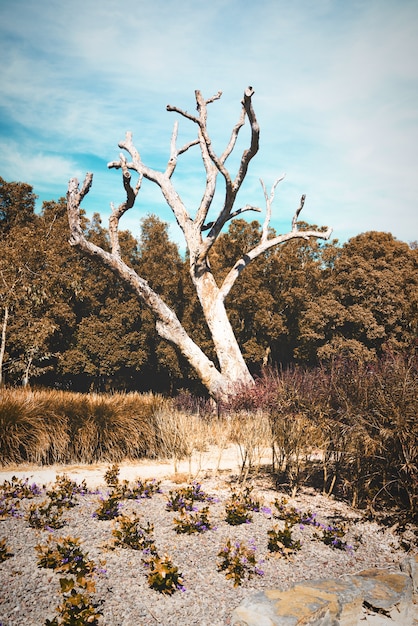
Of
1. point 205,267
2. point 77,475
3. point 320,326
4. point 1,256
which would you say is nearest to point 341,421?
point 77,475

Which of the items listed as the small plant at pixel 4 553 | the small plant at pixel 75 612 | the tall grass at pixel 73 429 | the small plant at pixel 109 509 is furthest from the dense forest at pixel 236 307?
the small plant at pixel 75 612

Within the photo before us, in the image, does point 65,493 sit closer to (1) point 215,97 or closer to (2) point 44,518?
(2) point 44,518

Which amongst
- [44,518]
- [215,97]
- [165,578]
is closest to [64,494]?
[44,518]

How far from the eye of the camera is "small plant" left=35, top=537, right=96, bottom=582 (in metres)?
3.13

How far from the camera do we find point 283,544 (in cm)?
381

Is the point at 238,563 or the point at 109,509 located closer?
the point at 238,563

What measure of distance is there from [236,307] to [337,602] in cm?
1802

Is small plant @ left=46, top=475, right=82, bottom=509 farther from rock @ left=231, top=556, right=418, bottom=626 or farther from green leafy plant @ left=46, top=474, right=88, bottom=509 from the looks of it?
rock @ left=231, top=556, right=418, bottom=626

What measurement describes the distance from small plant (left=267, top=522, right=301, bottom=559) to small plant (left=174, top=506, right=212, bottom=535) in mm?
621

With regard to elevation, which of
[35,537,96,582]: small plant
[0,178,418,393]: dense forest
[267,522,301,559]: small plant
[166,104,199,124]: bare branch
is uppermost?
[166,104,199,124]: bare branch

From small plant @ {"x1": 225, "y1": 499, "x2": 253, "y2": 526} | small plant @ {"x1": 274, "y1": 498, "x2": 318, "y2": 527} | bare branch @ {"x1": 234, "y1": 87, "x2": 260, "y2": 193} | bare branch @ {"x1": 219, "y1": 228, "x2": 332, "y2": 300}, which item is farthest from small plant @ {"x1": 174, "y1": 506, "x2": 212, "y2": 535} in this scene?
bare branch @ {"x1": 234, "y1": 87, "x2": 260, "y2": 193}

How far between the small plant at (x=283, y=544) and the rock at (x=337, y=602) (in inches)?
19.9

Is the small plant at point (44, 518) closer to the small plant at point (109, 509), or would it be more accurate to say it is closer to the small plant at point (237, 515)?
the small plant at point (109, 509)

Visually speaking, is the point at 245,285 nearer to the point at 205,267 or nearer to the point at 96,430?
the point at 205,267
